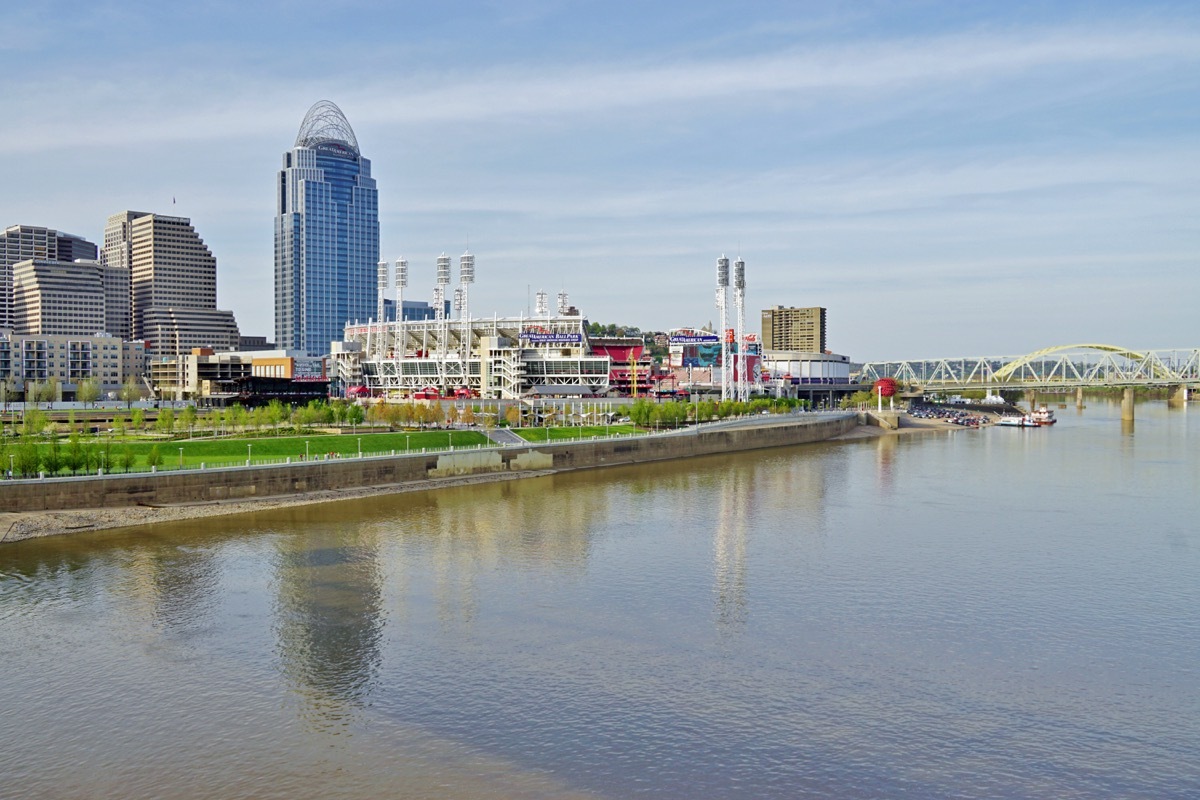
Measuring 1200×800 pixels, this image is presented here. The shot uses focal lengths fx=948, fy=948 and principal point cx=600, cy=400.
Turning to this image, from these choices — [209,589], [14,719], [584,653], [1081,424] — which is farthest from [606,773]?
[1081,424]

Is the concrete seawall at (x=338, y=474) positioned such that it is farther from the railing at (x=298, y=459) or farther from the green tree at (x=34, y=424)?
the green tree at (x=34, y=424)

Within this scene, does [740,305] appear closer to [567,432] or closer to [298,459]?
[567,432]

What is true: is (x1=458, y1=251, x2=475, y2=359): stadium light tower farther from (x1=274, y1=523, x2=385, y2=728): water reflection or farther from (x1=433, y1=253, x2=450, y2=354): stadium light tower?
(x1=274, y1=523, x2=385, y2=728): water reflection

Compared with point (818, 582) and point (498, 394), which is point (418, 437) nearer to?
point (818, 582)

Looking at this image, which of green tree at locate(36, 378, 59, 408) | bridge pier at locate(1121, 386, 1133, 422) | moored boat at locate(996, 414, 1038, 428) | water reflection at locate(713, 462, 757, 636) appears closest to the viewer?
water reflection at locate(713, 462, 757, 636)

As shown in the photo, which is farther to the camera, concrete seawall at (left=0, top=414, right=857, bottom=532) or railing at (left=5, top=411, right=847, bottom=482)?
railing at (left=5, top=411, right=847, bottom=482)

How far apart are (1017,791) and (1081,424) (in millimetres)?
128460

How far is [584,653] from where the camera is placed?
2317 cm

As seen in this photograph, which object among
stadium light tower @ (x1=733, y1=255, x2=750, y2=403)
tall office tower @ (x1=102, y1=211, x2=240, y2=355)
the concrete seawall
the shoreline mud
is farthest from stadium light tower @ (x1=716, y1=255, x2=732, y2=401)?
tall office tower @ (x1=102, y1=211, x2=240, y2=355)

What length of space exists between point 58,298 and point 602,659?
187770 mm

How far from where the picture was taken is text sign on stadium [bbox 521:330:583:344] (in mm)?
117625

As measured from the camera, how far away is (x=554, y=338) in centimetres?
11769

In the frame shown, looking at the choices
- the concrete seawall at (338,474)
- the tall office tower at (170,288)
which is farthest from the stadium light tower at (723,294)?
the tall office tower at (170,288)

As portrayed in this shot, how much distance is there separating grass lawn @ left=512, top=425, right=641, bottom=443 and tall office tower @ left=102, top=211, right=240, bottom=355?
429 feet
